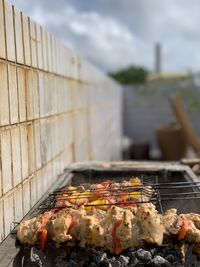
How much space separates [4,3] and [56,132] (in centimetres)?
152

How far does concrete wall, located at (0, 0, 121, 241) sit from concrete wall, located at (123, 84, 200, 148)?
459 inches

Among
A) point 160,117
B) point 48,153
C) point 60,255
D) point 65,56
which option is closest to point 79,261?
point 60,255

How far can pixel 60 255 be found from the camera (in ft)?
7.66

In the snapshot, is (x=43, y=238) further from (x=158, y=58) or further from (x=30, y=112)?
(x=158, y=58)

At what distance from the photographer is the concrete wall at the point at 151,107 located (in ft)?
51.9

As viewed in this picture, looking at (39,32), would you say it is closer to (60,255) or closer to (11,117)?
(11,117)

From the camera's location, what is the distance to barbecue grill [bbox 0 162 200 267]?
85.4 inches

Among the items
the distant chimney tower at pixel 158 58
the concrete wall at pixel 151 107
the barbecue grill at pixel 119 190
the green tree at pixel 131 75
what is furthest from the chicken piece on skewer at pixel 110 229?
the green tree at pixel 131 75

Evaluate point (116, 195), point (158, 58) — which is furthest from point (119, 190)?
point (158, 58)

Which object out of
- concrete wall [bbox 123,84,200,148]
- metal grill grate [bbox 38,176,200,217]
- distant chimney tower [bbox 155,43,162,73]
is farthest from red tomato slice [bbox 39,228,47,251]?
distant chimney tower [bbox 155,43,162,73]

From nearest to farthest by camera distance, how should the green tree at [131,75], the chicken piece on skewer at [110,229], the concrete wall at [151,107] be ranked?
1. the chicken piece on skewer at [110,229]
2. the concrete wall at [151,107]
3. the green tree at [131,75]

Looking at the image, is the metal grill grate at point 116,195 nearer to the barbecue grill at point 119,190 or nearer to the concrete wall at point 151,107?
the barbecue grill at point 119,190

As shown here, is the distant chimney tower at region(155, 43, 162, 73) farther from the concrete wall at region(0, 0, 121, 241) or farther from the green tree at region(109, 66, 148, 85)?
the concrete wall at region(0, 0, 121, 241)

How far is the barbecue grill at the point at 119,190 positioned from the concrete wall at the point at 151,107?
39.1ft
